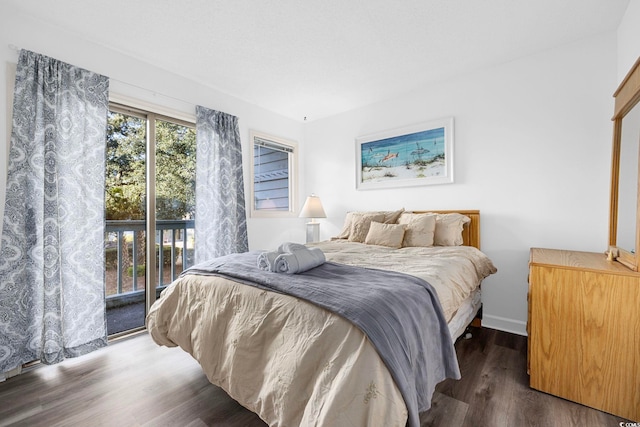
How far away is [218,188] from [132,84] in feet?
4.00

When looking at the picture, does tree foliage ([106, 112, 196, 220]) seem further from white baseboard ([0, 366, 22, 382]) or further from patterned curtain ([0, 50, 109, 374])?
white baseboard ([0, 366, 22, 382])

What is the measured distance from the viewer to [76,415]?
156cm

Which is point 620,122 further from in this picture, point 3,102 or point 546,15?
point 3,102

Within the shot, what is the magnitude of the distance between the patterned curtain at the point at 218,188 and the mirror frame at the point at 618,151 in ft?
10.5

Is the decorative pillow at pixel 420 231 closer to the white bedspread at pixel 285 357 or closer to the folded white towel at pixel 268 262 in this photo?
the folded white towel at pixel 268 262

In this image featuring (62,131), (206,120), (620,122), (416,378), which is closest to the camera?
(416,378)

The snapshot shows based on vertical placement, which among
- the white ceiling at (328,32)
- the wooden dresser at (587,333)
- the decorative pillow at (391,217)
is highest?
the white ceiling at (328,32)

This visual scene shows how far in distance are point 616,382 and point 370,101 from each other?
327cm

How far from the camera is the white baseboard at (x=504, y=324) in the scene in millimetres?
2584

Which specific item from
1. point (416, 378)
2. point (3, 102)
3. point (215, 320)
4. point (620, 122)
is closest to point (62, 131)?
point (3, 102)

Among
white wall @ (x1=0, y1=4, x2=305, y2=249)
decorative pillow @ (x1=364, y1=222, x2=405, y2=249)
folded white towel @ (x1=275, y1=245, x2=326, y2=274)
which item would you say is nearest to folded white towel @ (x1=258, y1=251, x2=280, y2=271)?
folded white towel @ (x1=275, y1=245, x2=326, y2=274)

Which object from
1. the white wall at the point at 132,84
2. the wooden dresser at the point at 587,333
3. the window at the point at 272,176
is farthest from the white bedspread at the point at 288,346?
the window at the point at 272,176

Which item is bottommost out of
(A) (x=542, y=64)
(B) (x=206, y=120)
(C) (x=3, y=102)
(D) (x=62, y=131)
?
(D) (x=62, y=131)

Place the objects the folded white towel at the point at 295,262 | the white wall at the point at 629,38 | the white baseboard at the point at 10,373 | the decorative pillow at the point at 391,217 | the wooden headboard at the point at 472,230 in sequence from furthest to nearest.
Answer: the decorative pillow at the point at 391,217, the wooden headboard at the point at 472,230, the white baseboard at the point at 10,373, the white wall at the point at 629,38, the folded white towel at the point at 295,262
